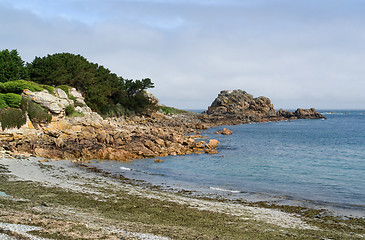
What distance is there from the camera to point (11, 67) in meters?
47.9

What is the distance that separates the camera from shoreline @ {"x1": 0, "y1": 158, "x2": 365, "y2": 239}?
988 cm

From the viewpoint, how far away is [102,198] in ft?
Answer: 46.8

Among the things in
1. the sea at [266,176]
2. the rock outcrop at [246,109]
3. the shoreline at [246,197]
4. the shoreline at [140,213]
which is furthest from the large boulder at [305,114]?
the shoreline at [140,213]

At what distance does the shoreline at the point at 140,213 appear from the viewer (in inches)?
389

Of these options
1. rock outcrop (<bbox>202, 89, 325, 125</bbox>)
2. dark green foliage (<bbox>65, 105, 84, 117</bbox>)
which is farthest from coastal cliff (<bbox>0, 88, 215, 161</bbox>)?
rock outcrop (<bbox>202, 89, 325, 125</bbox>)

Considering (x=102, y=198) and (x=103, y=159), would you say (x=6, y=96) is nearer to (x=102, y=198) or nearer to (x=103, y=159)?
(x=103, y=159)

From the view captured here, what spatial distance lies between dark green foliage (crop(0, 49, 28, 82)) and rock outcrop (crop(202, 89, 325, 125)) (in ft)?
236

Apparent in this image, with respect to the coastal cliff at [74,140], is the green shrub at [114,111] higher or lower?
higher

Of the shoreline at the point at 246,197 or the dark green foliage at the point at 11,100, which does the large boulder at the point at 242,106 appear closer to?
the dark green foliage at the point at 11,100

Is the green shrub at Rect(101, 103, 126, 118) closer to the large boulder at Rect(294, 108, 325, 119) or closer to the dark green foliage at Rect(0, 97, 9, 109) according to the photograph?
the dark green foliage at Rect(0, 97, 9, 109)

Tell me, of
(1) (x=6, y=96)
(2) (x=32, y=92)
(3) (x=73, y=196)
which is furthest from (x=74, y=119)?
(3) (x=73, y=196)

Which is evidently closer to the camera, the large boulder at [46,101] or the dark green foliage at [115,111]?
the large boulder at [46,101]

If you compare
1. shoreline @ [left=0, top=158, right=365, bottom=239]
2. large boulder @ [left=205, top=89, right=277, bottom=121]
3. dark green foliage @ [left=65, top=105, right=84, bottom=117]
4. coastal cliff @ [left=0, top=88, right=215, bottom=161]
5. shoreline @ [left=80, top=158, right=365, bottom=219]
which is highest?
large boulder @ [left=205, top=89, right=277, bottom=121]

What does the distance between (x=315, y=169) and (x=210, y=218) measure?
18.0m
